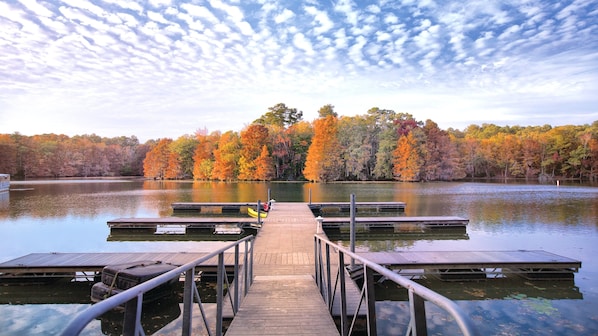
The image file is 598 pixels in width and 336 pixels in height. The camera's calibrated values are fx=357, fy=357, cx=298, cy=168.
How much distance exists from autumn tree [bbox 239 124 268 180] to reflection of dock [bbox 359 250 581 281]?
46056mm

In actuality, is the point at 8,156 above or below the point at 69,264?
above

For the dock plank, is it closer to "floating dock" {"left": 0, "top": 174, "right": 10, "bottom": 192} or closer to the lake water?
the lake water

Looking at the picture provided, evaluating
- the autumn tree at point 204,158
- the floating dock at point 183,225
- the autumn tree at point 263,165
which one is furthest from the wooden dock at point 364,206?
the autumn tree at point 204,158

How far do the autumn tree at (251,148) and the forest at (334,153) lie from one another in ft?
0.50

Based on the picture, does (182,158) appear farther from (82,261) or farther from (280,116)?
(82,261)

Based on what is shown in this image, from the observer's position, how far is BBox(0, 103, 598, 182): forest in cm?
5147

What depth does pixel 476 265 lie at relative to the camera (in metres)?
7.77

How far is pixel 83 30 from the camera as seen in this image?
22.0 meters

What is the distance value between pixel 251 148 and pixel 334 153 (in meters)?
12.6

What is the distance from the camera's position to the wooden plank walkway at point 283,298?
12.0ft

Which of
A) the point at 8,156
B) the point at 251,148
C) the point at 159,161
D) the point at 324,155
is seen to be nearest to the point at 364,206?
the point at 324,155

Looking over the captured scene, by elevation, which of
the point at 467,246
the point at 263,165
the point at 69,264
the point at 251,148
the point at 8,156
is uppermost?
the point at 251,148

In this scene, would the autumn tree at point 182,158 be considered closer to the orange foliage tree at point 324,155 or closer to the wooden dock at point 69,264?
the orange foliage tree at point 324,155

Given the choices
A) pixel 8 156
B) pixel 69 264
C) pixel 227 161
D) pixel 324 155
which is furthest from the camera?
pixel 8 156
